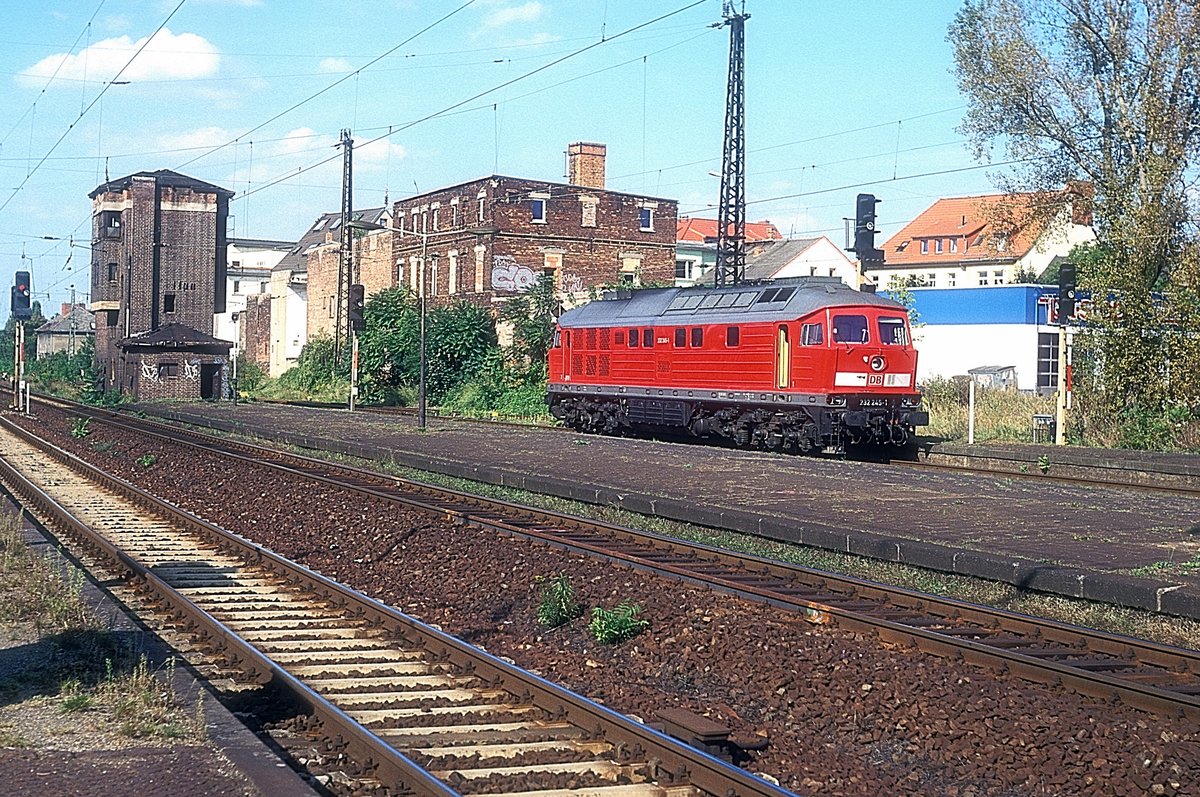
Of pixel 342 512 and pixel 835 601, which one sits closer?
pixel 835 601

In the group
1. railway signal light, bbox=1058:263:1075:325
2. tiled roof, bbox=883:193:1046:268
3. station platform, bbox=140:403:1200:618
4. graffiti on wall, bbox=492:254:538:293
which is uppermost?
tiled roof, bbox=883:193:1046:268

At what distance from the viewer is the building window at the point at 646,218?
60031mm

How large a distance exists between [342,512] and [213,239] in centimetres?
5897

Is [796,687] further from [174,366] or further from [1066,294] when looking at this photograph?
[174,366]

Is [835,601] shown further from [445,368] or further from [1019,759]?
[445,368]

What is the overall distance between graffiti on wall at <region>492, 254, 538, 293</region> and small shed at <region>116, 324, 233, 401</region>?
16.2 meters

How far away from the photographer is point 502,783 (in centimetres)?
614

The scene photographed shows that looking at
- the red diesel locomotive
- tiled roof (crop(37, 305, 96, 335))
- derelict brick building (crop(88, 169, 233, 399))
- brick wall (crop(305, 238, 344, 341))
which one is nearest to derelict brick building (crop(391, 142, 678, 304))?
brick wall (crop(305, 238, 344, 341))

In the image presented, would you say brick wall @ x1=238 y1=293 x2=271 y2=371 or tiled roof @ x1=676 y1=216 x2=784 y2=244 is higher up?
tiled roof @ x1=676 y1=216 x2=784 y2=244

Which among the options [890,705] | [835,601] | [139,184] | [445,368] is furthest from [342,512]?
[139,184]

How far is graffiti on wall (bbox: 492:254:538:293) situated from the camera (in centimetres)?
5556

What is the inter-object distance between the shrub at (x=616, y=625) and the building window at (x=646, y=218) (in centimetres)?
5101

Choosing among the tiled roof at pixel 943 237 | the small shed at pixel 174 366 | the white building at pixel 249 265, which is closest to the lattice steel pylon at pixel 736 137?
the small shed at pixel 174 366

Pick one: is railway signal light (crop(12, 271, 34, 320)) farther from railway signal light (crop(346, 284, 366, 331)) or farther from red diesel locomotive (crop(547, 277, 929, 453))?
red diesel locomotive (crop(547, 277, 929, 453))
